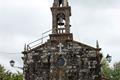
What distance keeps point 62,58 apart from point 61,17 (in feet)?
11.7

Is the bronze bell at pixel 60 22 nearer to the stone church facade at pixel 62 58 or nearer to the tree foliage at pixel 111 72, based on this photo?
the stone church facade at pixel 62 58

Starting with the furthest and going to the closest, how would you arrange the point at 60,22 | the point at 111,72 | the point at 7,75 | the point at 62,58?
the point at 111,72
the point at 7,75
the point at 60,22
the point at 62,58

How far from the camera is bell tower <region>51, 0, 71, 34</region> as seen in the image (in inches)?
1030

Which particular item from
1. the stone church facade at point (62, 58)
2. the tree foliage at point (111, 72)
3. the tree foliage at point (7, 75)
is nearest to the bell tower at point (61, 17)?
the stone church facade at point (62, 58)

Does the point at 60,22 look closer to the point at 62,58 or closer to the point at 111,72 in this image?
the point at 62,58

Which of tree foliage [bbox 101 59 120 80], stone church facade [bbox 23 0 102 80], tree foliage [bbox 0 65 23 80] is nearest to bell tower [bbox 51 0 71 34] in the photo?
stone church facade [bbox 23 0 102 80]

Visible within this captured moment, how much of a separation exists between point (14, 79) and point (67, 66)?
12.5 m

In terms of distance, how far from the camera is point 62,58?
Result: 25500 millimetres

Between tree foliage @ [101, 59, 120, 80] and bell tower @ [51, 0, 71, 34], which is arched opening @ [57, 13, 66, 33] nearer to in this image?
bell tower @ [51, 0, 71, 34]

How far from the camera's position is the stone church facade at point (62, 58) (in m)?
25.1

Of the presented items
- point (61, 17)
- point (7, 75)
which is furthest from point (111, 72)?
point (61, 17)

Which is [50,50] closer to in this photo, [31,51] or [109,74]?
[31,51]

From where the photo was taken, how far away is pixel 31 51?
85.4 ft

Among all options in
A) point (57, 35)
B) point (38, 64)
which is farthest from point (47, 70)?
point (57, 35)
